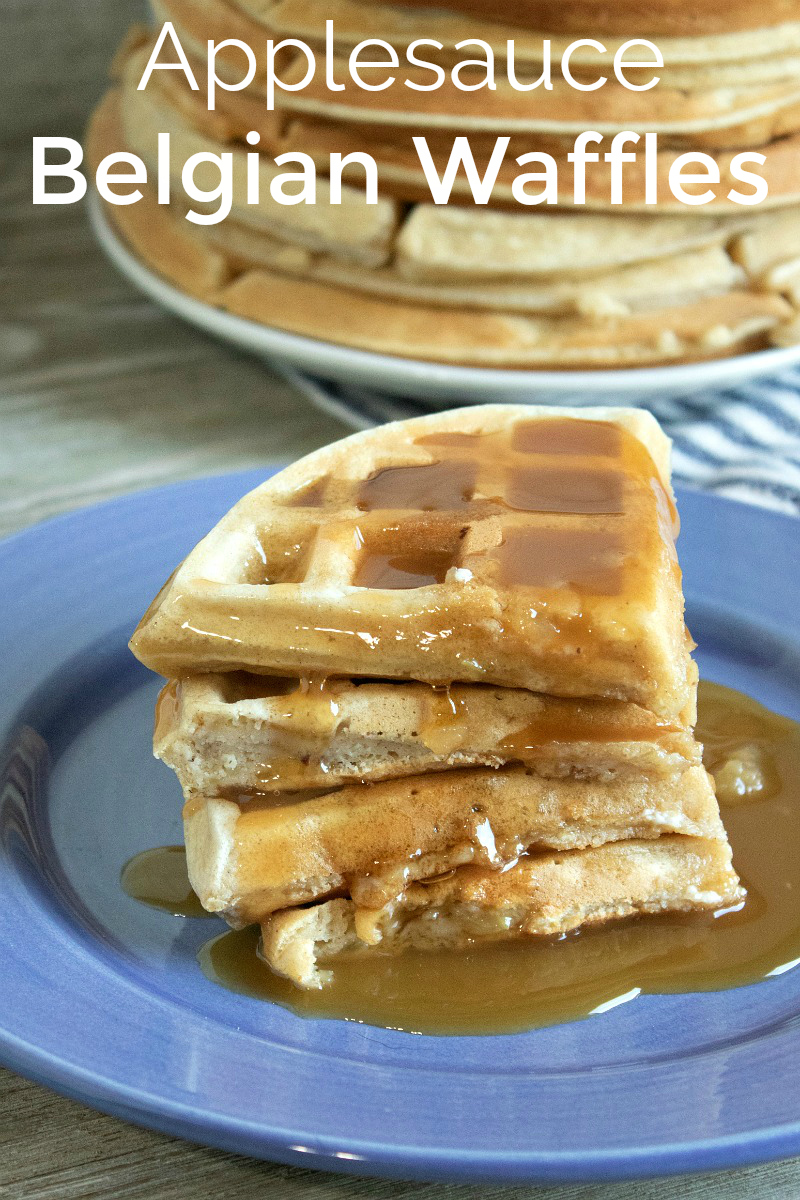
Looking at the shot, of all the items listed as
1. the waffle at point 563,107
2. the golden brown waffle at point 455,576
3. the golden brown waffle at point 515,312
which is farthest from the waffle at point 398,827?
the waffle at point 563,107

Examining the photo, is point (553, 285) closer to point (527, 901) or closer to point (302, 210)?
point (302, 210)

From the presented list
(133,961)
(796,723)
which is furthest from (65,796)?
(796,723)

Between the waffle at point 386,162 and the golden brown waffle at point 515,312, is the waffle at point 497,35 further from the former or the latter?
the golden brown waffle at point 515,312

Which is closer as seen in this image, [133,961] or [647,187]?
[133,961]

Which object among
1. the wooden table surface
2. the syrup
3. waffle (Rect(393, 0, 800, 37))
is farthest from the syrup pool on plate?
waffle (Rect(393, 0, 800, 37))

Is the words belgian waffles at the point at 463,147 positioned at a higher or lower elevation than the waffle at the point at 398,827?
higher

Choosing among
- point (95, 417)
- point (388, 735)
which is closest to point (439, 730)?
point (388, 735)

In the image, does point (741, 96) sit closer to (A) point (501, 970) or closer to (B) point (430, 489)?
(B) point (430, 489)

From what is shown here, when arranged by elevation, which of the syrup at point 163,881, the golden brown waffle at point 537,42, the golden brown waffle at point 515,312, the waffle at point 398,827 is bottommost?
the syrup at point 163,881
